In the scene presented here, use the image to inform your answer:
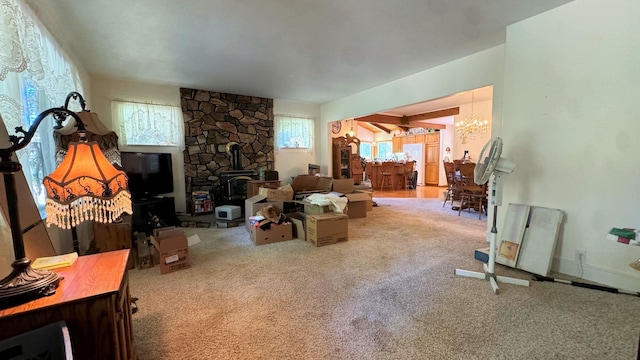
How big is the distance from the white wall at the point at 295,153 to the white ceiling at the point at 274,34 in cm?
182

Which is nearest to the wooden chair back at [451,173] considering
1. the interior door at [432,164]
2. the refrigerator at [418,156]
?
the interior door at [432,164]

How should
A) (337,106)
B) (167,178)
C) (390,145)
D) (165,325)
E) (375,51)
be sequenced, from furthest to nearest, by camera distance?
(390,145) < (337,106) < (167,178) < (375,51) < (165,325)

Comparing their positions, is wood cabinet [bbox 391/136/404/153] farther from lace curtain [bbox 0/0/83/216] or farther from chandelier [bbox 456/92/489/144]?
lace curtain [bbox 0/0/83/216]

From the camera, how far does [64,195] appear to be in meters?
1.16

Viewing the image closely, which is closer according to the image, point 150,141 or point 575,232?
point 575,232

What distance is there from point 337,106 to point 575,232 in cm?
479

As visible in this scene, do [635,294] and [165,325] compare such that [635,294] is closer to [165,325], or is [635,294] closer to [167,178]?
[165,325]

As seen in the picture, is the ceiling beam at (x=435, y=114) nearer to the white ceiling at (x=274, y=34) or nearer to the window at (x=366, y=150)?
the window at (x=366, y=150)

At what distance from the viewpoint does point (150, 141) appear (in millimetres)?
4832

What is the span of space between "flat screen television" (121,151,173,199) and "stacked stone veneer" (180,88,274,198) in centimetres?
49

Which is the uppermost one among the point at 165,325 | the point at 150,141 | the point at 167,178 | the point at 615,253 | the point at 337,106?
the point at 337,106

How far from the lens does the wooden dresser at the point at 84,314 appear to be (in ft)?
3.05

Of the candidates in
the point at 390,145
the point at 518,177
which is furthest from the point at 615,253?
the point at 390,145

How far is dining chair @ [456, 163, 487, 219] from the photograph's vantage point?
5.02 meters
